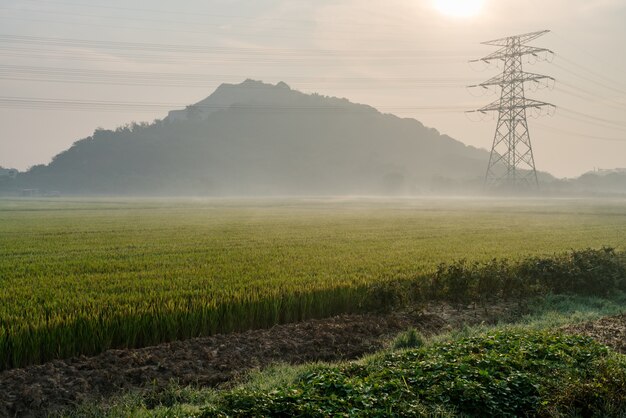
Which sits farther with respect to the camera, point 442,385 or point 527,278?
point 527,278

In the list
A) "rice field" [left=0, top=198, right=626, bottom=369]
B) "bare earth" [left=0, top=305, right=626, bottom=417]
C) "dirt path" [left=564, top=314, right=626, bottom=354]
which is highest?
"rice field" [left=0, top=198, right=626, bottom=369]

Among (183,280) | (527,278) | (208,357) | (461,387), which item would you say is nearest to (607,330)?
(527,278)

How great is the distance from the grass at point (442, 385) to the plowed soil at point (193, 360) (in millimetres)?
461

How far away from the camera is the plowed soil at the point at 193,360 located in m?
7.99

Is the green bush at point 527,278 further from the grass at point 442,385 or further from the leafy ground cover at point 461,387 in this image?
the leafy ground cover at point 461,387

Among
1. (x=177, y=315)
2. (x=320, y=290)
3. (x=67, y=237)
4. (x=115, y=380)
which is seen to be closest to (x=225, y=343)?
(x=177, y=315)

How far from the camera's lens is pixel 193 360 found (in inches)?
378

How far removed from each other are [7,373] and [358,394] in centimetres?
602

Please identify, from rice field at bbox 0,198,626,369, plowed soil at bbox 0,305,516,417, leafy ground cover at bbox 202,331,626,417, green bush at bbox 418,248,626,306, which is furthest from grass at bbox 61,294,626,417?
green bush at bbox 418,248,626,306

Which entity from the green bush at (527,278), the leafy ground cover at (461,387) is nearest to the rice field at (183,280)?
the green bush at (527,278)

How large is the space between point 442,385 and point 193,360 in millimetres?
4762

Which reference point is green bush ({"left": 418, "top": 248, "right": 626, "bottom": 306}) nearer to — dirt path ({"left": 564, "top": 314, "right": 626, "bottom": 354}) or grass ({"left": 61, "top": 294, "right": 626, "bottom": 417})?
dirt path ({"left": 564, "top": 314, "right": 626, "bottom": 354})

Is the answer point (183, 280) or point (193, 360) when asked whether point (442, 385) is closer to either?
point (193, 360)

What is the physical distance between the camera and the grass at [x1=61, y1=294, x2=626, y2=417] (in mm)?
6543
